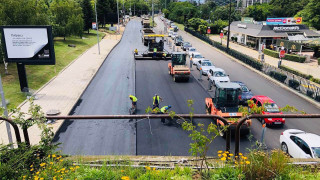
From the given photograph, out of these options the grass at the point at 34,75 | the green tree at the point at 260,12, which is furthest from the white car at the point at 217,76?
the green tree at the point at 260,12

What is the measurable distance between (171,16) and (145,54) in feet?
293

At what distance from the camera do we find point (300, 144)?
1288 cm

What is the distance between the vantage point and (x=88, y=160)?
548 cm

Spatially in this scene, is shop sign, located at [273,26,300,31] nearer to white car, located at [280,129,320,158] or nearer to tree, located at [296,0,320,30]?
tree, located at [296,0,320,30]

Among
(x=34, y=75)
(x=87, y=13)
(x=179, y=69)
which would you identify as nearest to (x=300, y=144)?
(x=179, y=69)

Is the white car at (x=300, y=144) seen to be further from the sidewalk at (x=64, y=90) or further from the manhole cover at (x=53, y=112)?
the manhole cover at (x=53, y=112)

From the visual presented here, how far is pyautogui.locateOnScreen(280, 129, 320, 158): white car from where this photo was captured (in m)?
12.2

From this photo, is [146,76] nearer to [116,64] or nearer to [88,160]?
[116,64]

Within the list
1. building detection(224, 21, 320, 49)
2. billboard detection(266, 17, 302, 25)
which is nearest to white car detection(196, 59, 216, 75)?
building detection(224, 21, 320, 49)

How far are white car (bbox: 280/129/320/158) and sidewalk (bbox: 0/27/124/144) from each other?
41.2ft

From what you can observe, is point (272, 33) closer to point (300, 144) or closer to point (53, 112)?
point (300, 144)

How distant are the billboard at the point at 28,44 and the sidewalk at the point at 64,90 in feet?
10.0

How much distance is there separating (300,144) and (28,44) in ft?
66.2

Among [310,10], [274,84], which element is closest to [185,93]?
[274,84]
